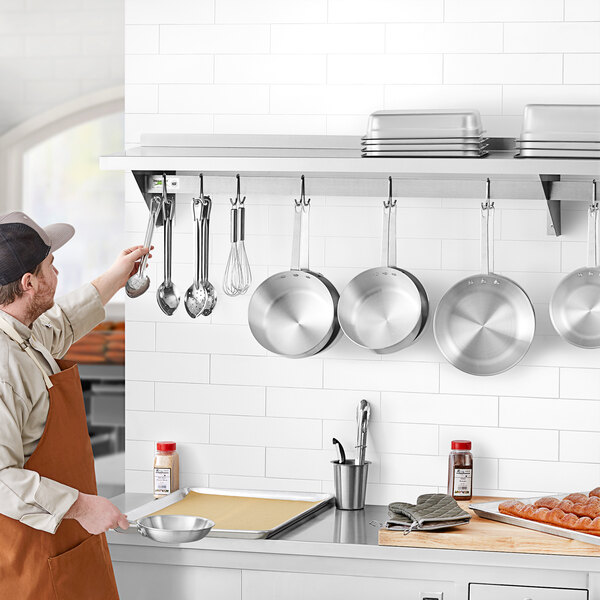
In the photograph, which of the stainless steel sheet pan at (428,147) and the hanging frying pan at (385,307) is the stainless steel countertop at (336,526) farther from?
the stainless steel sheet pan at (428,147)

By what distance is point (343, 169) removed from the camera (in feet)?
8.60

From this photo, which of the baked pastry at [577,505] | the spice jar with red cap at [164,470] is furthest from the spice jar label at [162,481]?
the baked pastry at [577,505]

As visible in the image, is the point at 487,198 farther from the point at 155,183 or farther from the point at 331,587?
the point at 331,587

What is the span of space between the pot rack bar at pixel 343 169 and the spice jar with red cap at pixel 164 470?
75cm

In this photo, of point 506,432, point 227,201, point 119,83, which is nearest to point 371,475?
point 506,432

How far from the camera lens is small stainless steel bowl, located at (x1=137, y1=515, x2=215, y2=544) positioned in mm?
2379

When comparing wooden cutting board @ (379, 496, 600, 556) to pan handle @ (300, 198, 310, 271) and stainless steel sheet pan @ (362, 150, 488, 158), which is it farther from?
stainless steel sheet pan @ (362, 150, 488, 158)

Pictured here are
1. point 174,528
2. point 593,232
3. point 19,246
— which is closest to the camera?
point 19,246

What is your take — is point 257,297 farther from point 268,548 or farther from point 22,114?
point 22,114

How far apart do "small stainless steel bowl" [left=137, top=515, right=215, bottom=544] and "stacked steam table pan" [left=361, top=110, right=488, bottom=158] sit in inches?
43.8

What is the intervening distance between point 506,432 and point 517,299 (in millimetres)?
435

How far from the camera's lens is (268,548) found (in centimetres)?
264

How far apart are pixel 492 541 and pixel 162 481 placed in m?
1.12

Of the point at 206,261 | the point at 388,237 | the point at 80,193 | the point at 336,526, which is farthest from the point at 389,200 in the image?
the point at 80,193
